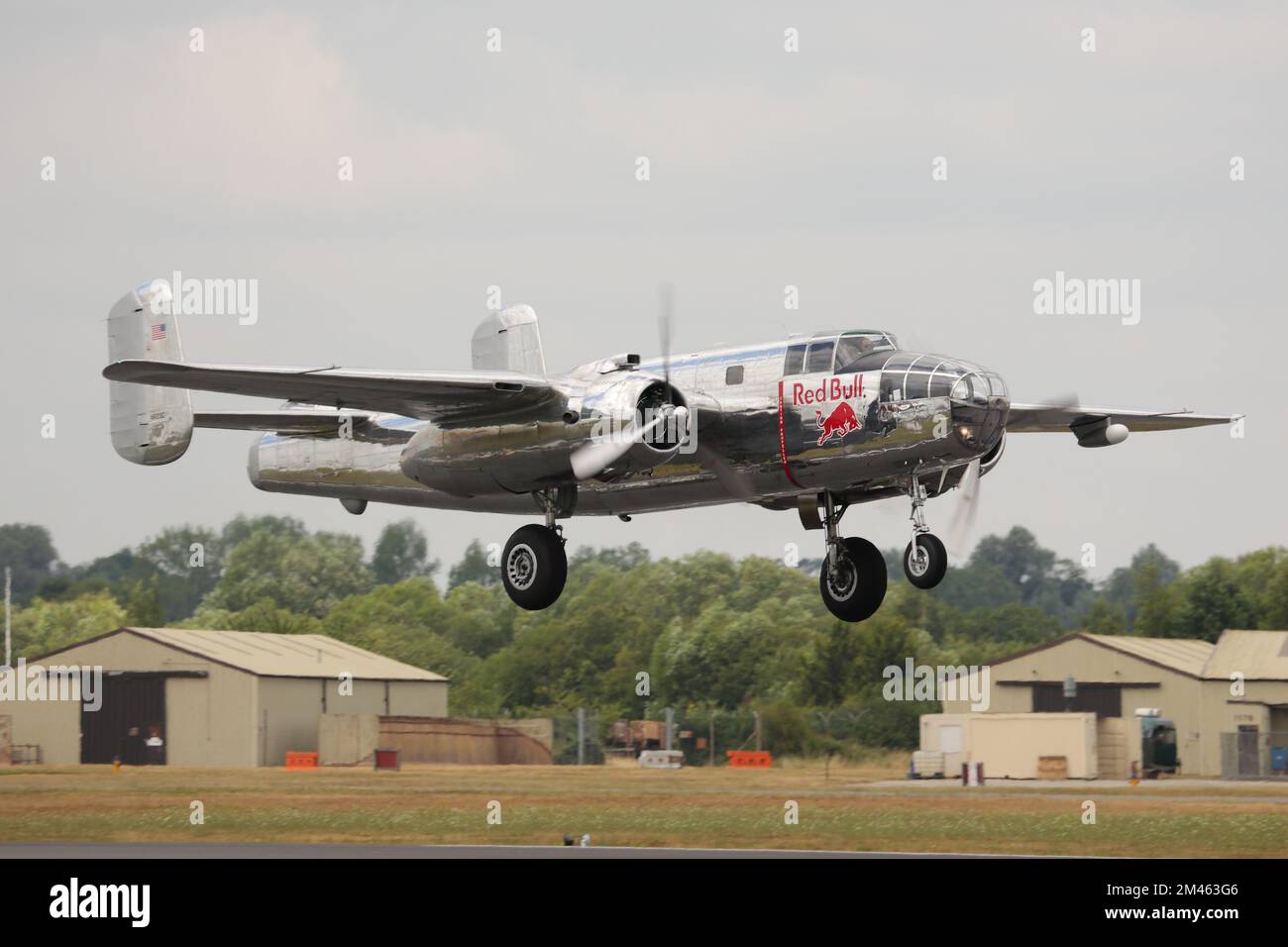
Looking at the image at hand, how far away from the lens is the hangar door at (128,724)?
67.1 metres

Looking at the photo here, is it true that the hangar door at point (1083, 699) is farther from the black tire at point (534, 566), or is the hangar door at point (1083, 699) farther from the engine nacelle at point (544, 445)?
the engine nacelle at point (544, 445)

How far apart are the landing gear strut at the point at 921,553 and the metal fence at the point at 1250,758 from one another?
36.1 metres

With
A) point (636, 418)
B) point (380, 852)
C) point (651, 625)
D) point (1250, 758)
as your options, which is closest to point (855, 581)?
point (636, 418)

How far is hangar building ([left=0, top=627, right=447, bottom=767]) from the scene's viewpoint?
66625 mm

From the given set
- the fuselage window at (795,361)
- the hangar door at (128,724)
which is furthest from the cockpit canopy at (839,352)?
the hangar door at (128,724)

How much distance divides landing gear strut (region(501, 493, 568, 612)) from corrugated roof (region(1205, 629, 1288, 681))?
4516 centimetres

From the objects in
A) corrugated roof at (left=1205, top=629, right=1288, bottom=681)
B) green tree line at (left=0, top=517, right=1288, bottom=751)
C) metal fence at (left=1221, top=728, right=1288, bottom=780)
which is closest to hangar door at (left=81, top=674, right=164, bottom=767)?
green tree line at (left=0, top=517, right=1288, bottom=751)

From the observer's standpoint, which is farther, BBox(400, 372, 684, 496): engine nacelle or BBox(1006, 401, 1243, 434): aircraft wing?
BBox(1006, 401, 1243, 434): aircraft wing

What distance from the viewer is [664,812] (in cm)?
4906

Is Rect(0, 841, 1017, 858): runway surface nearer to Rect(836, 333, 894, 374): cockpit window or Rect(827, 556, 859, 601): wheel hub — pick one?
Rect(827, 556, 859, 601): wheel hub

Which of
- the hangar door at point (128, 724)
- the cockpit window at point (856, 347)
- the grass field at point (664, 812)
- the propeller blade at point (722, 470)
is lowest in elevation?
the grass field at point (664, 812)

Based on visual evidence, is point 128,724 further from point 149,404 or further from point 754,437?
point 754,437

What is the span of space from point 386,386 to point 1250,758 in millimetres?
41551
